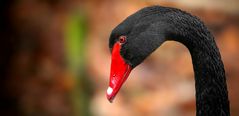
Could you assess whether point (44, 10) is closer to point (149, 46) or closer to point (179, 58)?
point (179, 58)

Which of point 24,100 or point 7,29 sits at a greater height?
point 7,29

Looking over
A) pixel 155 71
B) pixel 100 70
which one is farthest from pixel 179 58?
pixel 100 70

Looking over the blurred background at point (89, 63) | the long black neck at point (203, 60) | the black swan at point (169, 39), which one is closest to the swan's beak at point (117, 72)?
the black swan at point (169, 39)

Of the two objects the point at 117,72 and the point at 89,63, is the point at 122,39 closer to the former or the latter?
the point at 117,72

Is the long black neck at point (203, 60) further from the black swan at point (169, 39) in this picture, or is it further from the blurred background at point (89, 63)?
the blurred background at point (89, 63)

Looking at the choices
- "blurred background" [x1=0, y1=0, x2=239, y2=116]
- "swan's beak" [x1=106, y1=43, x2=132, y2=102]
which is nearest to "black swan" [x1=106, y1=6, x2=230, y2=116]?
"swan's beak" [x1=106, y1=43, x2=132, y2=102]

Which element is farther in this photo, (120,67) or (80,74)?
(80,74)

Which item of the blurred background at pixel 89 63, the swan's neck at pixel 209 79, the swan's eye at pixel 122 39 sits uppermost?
the swan's eye at pixel 122 39
